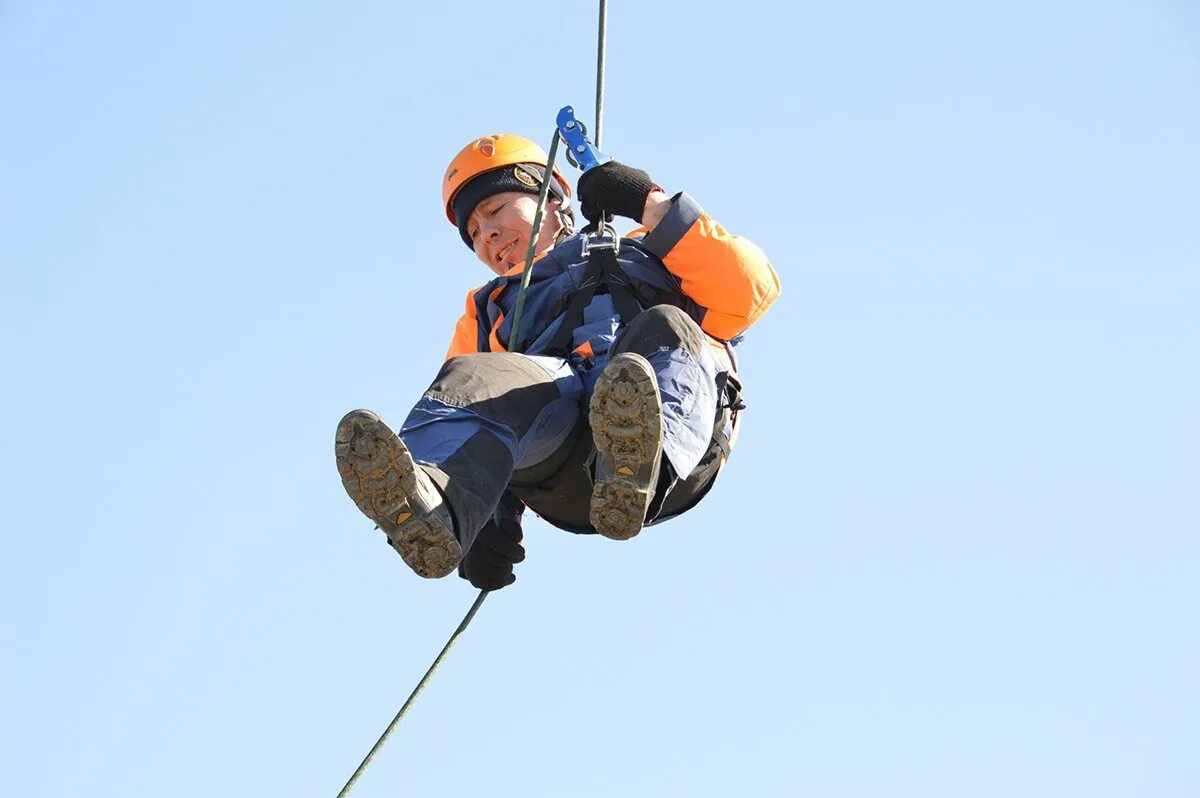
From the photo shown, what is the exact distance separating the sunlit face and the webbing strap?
0.66 m

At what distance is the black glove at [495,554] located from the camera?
6.18 meters

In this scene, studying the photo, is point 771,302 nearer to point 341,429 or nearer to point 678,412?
point 678,412

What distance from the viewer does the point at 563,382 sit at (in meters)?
5.67

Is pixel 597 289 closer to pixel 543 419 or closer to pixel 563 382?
pixel 563 382

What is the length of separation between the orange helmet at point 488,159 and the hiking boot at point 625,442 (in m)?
2.01

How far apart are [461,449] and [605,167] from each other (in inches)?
43.3

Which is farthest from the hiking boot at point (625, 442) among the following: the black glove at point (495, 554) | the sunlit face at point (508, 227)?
the sunlit face at point (508, 227)

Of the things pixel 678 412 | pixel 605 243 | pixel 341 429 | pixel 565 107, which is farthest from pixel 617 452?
pixel 565 107

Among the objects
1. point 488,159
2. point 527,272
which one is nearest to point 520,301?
point 527,272

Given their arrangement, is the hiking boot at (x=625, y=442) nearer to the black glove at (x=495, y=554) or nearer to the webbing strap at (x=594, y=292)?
the webbing strap at (x=594, y=292)

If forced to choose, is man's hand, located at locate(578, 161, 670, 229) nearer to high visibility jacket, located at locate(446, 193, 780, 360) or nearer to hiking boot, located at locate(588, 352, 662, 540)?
high visibility jacket, located at locate(446, 193, 780, 360)

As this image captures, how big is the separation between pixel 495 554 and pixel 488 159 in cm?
144

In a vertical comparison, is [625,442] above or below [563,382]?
below

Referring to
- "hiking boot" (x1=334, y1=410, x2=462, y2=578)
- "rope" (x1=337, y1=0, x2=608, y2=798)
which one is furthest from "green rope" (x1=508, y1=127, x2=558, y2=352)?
"hiking boot" (x1=334, y1=410, x2=462, y2=578)
